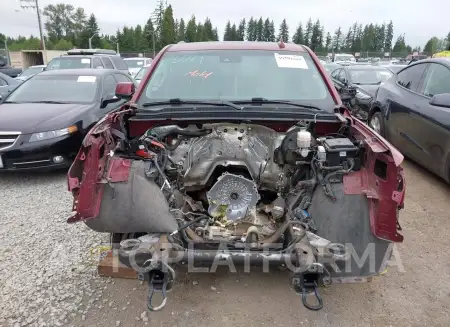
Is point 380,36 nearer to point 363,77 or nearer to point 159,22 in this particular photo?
point 159,22

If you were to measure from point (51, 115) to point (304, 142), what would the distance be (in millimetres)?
4048

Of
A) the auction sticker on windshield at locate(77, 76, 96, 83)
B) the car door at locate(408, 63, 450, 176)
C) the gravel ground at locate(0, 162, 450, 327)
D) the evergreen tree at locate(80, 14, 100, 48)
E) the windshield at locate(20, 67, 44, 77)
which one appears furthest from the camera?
the evergreen tree at locate(80, 14, 100, 48)

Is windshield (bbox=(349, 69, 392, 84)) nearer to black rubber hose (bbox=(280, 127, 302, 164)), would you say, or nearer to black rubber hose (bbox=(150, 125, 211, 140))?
black rubber hose (bbox=(280, 127, 302, 164))

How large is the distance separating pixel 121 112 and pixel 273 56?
160cm

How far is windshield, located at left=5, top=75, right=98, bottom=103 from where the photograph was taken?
611 centimetres

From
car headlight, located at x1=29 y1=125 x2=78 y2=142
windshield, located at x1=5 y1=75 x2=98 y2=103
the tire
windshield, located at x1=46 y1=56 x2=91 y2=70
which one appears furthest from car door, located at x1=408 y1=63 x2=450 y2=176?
windshield, located at x1=46 y1=56 x2=91 y2=70

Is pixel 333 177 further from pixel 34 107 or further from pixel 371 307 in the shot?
pixel 34 107

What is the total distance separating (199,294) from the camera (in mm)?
2898

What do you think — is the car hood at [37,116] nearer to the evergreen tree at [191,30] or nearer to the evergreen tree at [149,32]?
the evergreen tree at [149,32]

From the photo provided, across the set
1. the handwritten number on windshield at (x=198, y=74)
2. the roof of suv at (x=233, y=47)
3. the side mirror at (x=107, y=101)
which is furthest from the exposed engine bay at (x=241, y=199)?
the side mirror at (x=107, y=101)

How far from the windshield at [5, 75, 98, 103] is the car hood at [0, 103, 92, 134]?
11.5 inches

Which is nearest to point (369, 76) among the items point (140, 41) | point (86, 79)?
point (86, 79)

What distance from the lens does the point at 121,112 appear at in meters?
3.09

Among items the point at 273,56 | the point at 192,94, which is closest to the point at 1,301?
the point at 192,94
